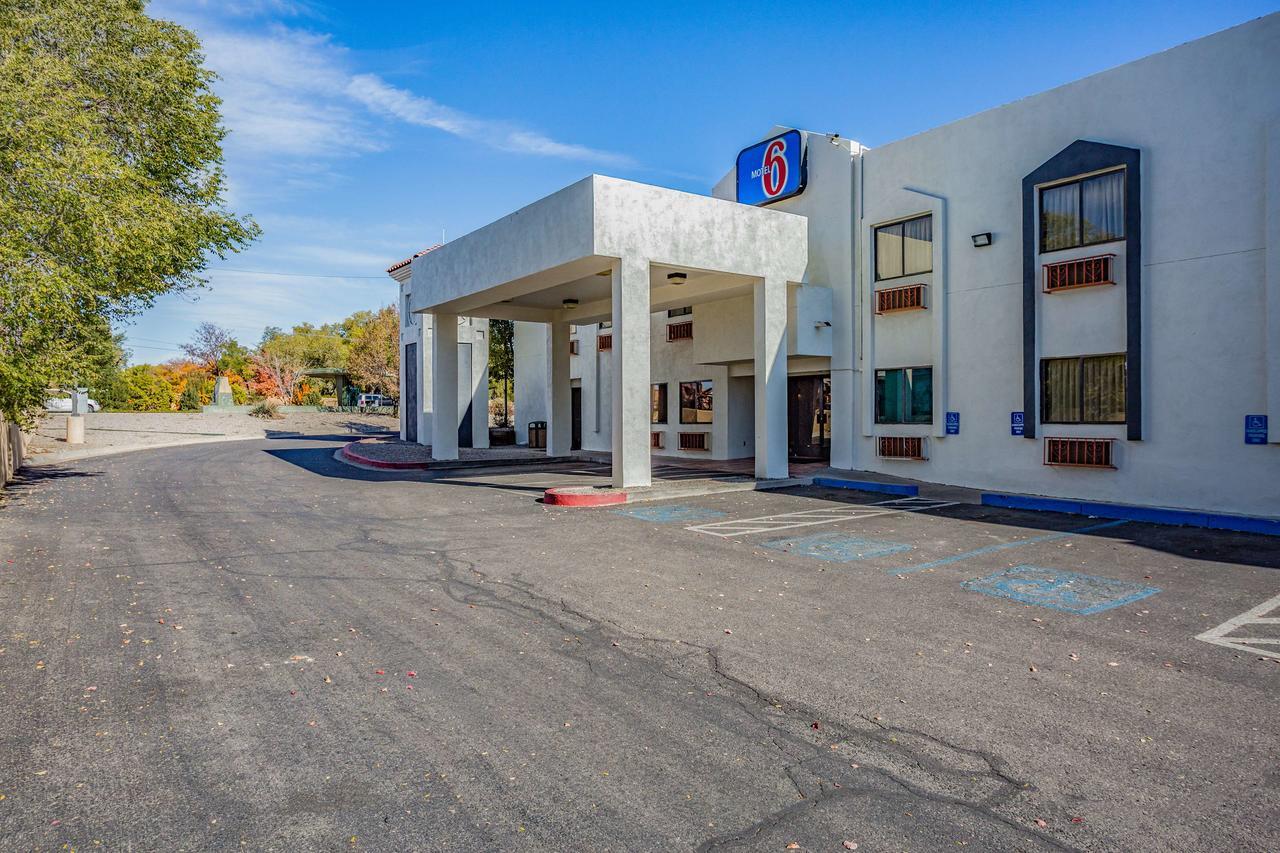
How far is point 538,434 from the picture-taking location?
28.2m

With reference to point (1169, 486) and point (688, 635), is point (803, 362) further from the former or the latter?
point (688, 635)

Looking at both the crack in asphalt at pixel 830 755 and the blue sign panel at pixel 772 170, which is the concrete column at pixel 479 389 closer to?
the blue sign panel at pixel 772 170

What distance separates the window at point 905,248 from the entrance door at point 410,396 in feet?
65.1

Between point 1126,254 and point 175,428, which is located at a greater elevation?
point 1126,254

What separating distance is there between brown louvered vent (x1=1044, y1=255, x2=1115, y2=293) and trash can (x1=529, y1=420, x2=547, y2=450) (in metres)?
18.1

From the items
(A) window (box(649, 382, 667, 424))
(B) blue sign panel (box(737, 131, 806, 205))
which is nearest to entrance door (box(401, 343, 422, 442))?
(A) window (box(649, 382, 667, 424))

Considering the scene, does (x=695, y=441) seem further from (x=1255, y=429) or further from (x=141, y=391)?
(x=141, y=391)

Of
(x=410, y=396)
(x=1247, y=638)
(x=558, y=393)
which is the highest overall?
(x=410, y=396)

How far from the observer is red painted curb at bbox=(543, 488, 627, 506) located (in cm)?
1345

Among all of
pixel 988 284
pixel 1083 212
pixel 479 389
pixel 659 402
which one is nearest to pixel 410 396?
pixel 479 389

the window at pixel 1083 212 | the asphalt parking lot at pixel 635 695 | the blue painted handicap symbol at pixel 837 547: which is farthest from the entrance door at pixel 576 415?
the asphalt parking lot at pixel 635 695

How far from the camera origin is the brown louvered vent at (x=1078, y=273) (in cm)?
1309

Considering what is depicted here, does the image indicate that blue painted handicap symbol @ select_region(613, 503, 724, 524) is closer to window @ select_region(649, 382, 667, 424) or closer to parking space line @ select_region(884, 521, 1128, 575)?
parking space line @ select_region(884, 521, 1128, 575)

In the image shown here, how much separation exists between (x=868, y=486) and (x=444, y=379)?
11.8 m
